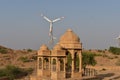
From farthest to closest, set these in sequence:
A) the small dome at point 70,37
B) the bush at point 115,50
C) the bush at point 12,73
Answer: the bush at point 115,50, the bush at point 12,73, the small dome at point 70,37

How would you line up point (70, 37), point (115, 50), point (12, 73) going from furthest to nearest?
point (115, 50)
point (12, 73)
point (70, 37)

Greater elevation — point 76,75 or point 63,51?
point 63,51

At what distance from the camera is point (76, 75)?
20.9m

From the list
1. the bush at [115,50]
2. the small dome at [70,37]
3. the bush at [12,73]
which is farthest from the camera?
the bush at [115,50]

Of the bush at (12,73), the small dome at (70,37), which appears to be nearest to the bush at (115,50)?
the bush at (12,73)

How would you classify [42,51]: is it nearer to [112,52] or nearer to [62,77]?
[62,77]

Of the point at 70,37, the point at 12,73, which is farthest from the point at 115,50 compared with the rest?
the point at 70,37

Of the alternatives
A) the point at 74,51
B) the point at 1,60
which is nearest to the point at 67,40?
the point at 74,51

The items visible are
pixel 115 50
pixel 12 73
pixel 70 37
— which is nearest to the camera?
pixel 70 37

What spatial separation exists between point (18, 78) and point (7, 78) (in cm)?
259

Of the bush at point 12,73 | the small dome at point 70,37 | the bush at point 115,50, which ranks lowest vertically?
the bush at point 12,73

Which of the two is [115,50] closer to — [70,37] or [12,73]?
[12,73]

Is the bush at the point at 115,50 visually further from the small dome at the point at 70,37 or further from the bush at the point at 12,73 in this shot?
the small dome at the point at 70,37

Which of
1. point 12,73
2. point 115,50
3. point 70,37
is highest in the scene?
point 115,50
